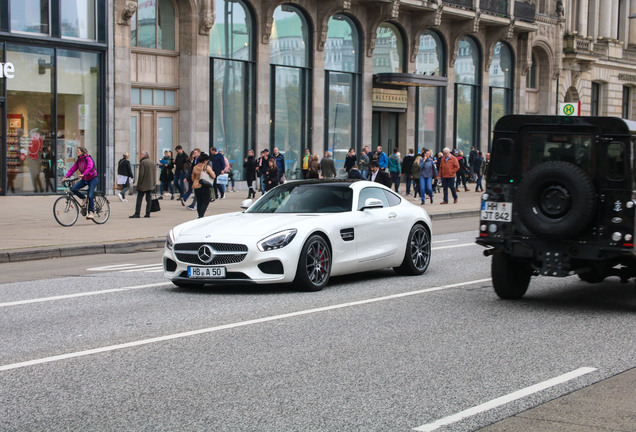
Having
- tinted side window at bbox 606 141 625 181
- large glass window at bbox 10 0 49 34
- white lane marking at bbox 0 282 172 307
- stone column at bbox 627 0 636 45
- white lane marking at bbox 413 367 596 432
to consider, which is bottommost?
white lane marking at bbox 0 282 172 307

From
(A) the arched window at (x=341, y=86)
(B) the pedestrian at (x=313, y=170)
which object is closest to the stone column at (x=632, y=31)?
(A) the arched window at (x=341, y=86)

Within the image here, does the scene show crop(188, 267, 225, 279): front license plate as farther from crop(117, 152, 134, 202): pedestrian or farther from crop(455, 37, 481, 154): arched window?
crop(455, 37, 481, 154): arched window

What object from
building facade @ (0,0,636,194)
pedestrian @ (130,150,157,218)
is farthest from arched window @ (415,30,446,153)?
pedestrian @ (130,150,157,218)

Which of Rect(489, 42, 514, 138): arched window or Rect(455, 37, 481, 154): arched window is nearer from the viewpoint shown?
Rect(455, 37, 481, 154): arched window

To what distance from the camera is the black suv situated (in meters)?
10.0

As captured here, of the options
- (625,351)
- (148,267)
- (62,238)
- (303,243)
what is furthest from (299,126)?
(625,351)

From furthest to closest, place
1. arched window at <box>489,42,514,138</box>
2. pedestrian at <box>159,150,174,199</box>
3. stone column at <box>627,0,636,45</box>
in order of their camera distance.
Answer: stone column at <box>627,0,636,45</box> → arched window at <box>489,42,514,138</box> → pedestrian at <box>159,150,174,199</box>

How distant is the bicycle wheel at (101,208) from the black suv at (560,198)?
13223mm

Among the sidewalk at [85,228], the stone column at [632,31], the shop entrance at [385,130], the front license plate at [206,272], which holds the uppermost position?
the stone column at [632,31]

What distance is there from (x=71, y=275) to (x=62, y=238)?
4.88 meters

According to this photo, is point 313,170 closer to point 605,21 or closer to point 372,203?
point 372,203

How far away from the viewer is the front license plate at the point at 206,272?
11.0m

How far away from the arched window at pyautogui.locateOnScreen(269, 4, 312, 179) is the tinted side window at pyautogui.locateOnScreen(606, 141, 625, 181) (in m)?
27.6

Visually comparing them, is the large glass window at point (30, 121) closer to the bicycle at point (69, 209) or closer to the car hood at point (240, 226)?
the bicycle at point (69, 209)
